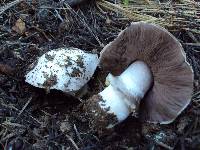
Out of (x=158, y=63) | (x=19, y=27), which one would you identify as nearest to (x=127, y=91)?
(x=158, y=63)

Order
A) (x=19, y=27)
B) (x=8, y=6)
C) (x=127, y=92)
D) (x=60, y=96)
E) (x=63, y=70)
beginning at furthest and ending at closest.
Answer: (x=8, y=6)
(x=19, y=27)
(x=60, y=96)
(x=63, y=70)
(x=127, y=92)

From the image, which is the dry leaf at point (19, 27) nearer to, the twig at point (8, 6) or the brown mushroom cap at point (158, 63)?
the twig at point (8, 6)

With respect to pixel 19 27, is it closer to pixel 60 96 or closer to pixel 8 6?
pixel 8 6

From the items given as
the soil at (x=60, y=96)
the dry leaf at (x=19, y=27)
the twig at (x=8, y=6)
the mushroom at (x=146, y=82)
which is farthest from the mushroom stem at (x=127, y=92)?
the twig at (x=8, y=6)

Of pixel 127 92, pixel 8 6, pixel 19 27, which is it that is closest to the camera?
pixel 127 92

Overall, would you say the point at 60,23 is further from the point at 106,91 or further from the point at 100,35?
the point at 106,91

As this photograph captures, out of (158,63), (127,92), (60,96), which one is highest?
(158,63)
